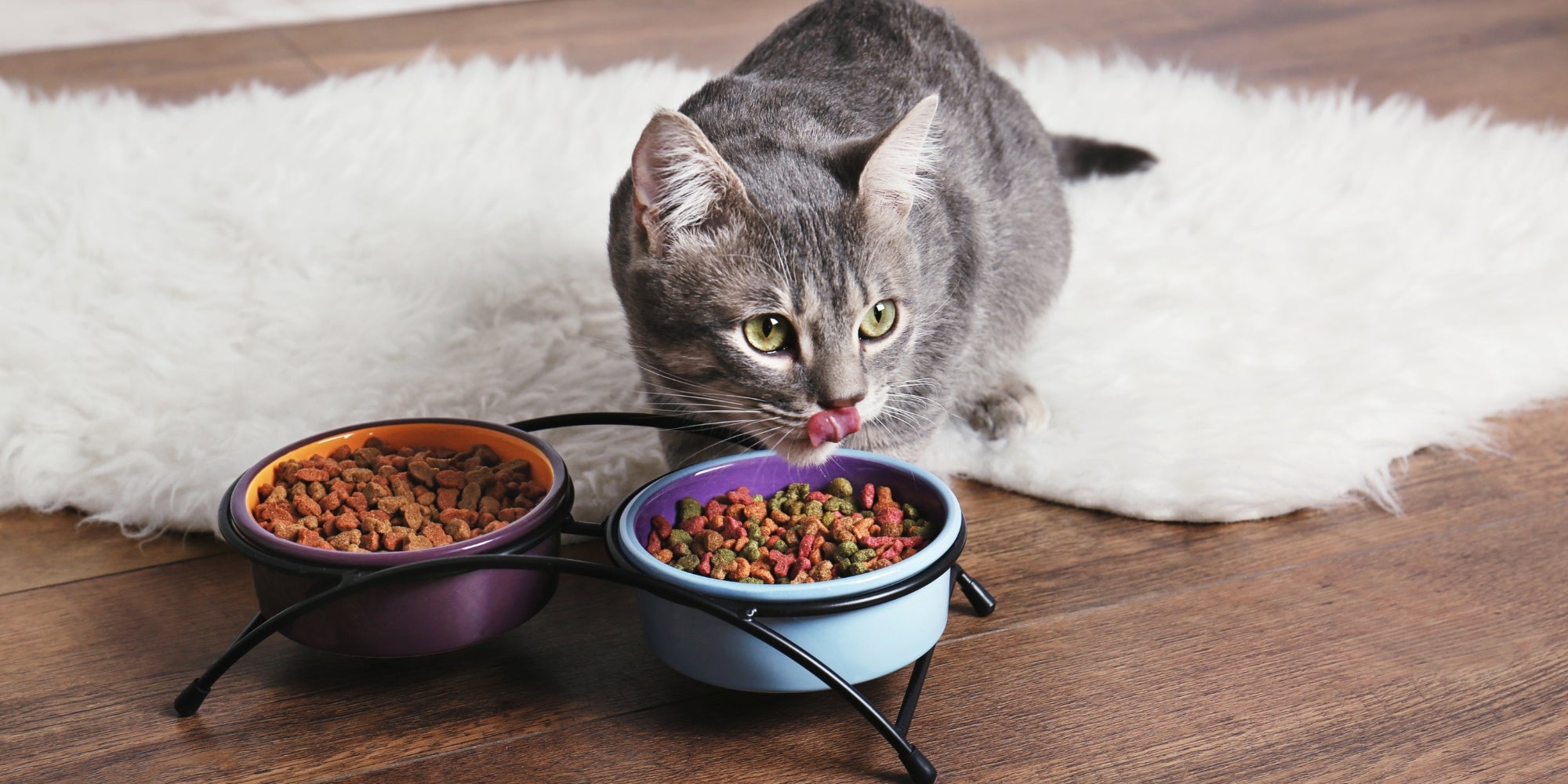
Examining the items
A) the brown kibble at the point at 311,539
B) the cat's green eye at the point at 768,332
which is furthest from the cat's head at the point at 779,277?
the brown kibble at the point at 311,539

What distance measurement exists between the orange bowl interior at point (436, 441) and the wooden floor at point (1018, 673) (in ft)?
0.52

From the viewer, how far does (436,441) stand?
3.87 ft

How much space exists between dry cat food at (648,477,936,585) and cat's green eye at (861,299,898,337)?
0.14 m

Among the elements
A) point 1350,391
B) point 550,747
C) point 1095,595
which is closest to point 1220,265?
point 1350,391

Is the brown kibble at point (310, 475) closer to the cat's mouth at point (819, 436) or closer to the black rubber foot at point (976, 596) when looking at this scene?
the cat's mouth at point (819, 436)

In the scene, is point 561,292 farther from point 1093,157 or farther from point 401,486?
point 1093,157

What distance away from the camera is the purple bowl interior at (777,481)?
1086mm

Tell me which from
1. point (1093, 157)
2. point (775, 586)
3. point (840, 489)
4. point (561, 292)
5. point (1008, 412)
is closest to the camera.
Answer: point (775, 586)

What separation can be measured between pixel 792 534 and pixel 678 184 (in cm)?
31

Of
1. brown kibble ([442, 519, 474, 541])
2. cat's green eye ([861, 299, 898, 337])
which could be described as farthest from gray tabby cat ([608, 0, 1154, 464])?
brown kibble ([442, 519, 474, 541])

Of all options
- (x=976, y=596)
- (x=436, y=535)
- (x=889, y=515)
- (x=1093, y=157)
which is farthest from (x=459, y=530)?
(x=1093, y=157)

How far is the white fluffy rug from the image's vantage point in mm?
1379

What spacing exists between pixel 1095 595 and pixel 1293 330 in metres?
0.66

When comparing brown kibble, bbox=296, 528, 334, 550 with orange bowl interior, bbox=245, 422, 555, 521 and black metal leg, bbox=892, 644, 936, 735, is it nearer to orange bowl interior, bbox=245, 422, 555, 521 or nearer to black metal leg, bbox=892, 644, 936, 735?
orange bowl interior, bbox=245, 422, 555, 521
